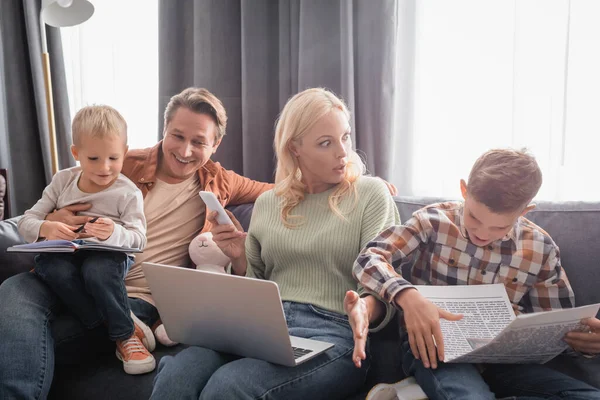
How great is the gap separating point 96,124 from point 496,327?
1.24m

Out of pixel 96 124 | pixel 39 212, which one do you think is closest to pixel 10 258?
pixel 39 212

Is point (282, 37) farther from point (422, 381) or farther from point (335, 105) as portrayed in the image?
point (422, 381)

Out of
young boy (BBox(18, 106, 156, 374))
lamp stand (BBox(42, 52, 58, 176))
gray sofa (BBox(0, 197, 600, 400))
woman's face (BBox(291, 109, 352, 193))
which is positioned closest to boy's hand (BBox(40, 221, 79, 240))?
young boy (BBox(18, 106, 156, 374))

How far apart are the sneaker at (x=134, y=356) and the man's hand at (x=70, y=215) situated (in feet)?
1.28

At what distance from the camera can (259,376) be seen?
3.57 feet

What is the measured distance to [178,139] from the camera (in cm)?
174

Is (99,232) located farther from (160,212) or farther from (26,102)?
(26,102)

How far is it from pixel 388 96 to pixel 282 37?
553mm

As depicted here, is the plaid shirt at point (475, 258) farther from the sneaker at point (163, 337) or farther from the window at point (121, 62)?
the window at point (121, 62)

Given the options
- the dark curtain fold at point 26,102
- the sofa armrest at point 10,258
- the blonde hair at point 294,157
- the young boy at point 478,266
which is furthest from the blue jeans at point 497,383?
the dark curtain fold at point 26,102

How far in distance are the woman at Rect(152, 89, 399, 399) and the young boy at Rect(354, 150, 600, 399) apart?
0.33 feet

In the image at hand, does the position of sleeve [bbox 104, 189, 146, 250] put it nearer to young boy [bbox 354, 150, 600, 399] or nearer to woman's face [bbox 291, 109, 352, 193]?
woman's face [bbox 291, 109, 352, 193]

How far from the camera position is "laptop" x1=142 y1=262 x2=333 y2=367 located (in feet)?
3.35

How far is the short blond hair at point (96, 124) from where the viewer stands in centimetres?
153
